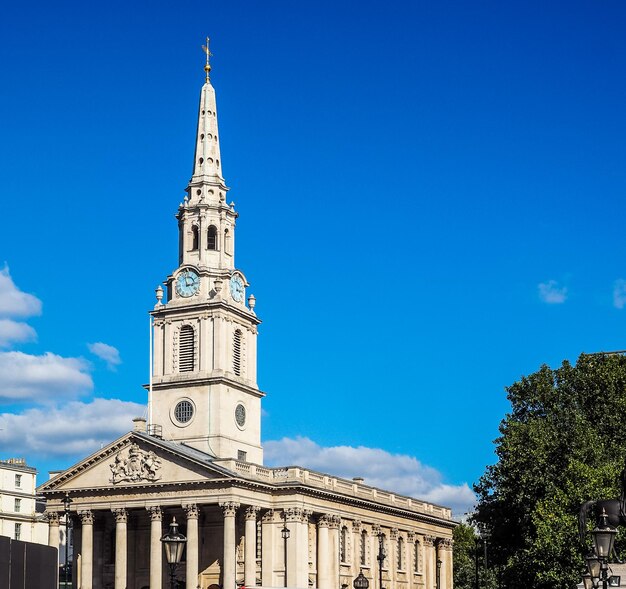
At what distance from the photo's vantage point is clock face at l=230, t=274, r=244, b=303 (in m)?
105

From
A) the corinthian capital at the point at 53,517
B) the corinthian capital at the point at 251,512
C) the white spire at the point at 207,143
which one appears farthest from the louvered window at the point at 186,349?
the corinthian capital at the point at 53,517

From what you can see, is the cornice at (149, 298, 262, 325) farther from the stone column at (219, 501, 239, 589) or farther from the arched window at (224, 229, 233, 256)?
the stone column at (219, 501, 239, 589)

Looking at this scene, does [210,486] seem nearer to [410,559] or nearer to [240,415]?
[240,415]

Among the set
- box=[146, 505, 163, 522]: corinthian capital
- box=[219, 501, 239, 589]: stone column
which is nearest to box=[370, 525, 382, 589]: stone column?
box=[219, 501, 239, 589]: stone column

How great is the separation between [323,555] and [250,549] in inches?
280

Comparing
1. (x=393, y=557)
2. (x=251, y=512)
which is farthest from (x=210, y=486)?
(x=393, y=557)

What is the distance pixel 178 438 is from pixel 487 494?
79.9ft

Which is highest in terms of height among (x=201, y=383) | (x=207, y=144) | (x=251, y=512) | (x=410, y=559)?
A: (x=207, y=144)

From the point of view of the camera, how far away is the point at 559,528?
78.5 m

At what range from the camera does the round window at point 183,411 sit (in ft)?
334

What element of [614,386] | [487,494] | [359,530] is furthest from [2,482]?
[614,386]

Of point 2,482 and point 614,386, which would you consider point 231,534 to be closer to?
point 614,386

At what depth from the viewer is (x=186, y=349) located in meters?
104

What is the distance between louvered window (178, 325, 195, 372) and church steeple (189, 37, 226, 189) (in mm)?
12281
